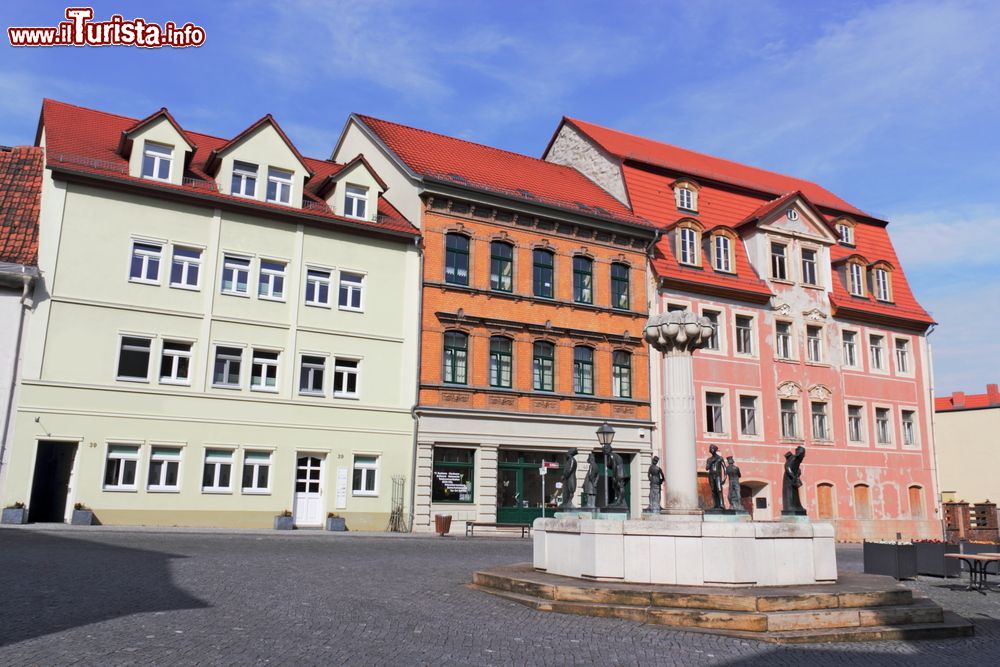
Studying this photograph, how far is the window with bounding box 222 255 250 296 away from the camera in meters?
27.0

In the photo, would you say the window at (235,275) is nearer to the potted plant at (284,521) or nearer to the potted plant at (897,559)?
the potted plant at (284,521)

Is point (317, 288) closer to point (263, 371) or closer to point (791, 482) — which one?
point (263, 371)

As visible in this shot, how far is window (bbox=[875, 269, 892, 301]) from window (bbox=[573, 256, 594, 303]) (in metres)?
15.7

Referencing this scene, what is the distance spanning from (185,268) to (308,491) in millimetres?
7935

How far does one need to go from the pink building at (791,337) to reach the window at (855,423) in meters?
0.09

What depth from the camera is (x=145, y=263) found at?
25.8 metres

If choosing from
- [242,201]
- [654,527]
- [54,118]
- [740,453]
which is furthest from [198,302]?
[740,453]

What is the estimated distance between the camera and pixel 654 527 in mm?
11922

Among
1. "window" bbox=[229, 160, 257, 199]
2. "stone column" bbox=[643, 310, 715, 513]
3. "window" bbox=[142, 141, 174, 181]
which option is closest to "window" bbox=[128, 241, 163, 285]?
"window" bbox=[142, 141, 174, 181]

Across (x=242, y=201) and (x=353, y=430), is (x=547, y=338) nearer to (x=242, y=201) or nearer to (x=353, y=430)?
(x=353, y=430)

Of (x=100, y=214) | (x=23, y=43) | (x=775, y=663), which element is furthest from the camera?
(x=100, y=214)

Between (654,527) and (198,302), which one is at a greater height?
(198,302)

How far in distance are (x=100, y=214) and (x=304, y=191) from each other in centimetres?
701

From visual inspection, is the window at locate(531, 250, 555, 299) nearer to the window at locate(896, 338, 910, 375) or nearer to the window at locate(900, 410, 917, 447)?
the window at locate(896, 338, 910, 375)
